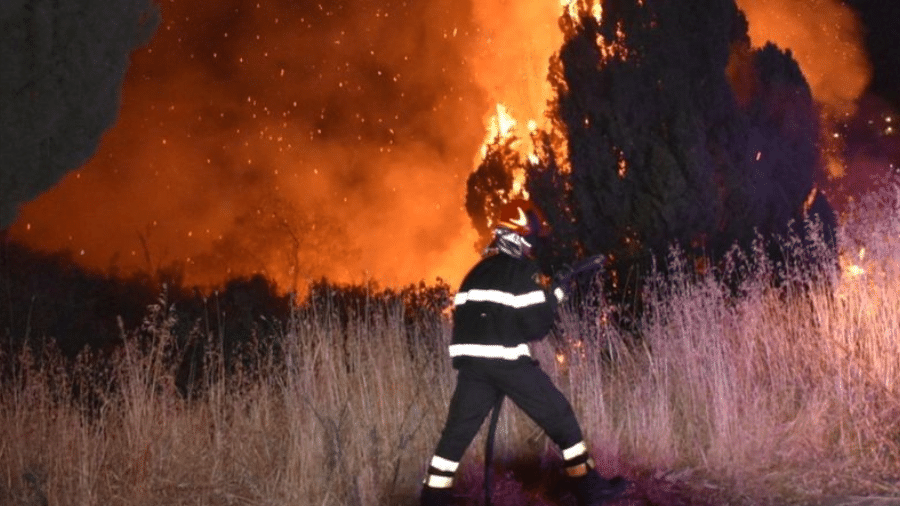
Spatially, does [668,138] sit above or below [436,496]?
above

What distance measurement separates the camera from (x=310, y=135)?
28.3 metres

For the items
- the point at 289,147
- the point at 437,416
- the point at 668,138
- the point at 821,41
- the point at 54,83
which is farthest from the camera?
the point at 289,147

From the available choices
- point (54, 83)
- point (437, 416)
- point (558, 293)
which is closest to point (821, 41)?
point (437, 416)

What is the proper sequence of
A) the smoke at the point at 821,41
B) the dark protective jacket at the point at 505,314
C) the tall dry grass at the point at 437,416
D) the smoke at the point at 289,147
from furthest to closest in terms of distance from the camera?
the smoke at the point at 289,147 → the smoke at the point at 821,41 → the tall dry grass at the point at 437,416 → the dark protective jacket at the point at 505,314

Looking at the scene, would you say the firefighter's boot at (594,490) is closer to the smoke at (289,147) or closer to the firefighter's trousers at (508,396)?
the firefighter's trousers at (508,396)

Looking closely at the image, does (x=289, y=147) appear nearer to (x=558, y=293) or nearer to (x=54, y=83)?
(x=54, y=83)

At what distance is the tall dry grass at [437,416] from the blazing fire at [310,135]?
540 inches

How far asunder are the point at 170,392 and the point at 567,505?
2.80 meters

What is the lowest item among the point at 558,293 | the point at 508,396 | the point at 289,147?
the point at 508,396

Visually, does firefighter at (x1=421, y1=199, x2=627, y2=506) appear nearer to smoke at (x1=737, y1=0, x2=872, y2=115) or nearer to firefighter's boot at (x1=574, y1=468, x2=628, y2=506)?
firefighter's boot at (x1=574, y1=468, x2=628, y2=506)

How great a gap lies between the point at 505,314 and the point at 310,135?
21.8 metres

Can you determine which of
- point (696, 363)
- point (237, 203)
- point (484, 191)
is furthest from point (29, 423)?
point (237, 203)

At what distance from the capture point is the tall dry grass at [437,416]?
25.8ft

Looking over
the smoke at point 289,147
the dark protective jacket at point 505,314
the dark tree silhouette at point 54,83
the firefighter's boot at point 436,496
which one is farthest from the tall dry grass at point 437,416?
the smoke at point 289,147
